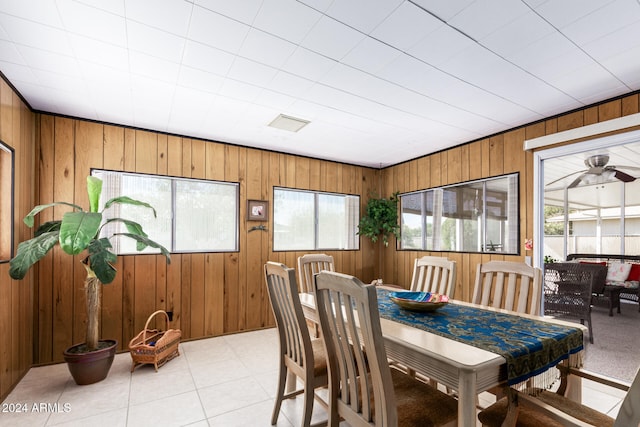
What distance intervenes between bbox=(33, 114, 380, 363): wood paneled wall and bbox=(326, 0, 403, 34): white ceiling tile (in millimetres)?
2714

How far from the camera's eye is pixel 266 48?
2100 millimetres

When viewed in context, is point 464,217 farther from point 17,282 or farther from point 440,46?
point 17,282

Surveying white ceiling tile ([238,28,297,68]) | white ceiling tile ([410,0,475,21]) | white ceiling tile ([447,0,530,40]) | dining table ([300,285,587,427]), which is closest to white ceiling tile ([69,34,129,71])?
white ceiling tile ([238,28,297,68])

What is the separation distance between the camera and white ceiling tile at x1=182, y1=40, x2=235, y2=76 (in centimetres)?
209

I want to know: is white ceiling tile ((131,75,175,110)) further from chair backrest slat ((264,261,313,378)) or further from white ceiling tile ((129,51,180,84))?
chair backrest slat ((264,261,313,378))

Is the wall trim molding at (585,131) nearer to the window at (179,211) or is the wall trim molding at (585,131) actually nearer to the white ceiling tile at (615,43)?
the white ceiling tile at (615,43)

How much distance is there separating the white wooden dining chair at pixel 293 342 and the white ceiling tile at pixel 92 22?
5.65 feet

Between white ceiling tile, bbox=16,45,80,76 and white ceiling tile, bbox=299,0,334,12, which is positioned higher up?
white ceiling tile, bbox=299,0,334,12

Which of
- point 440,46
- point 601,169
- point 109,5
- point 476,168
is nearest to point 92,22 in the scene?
point 109,5

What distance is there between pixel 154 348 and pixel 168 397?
610mm

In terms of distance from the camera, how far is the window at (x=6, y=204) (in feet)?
8.38

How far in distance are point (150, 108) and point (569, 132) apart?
4.11 meters

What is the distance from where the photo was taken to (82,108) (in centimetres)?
306

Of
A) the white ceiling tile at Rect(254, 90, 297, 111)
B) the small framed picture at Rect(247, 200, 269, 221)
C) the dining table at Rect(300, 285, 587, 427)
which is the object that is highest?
the white ceiling tile at Rect(254, 90, 297, 111)
